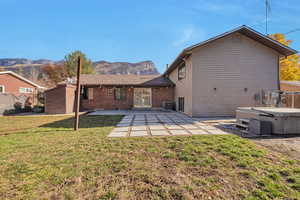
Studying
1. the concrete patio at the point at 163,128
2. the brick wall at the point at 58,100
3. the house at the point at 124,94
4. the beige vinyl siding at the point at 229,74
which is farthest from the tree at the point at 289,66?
the brick wall at the point at 58,100

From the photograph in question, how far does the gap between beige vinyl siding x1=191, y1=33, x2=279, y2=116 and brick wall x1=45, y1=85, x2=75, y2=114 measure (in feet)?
31.2

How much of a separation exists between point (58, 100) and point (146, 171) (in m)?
11.1

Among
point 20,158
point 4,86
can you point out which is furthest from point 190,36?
point 4,86

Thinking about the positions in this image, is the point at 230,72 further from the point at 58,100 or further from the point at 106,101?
the point at 58,100

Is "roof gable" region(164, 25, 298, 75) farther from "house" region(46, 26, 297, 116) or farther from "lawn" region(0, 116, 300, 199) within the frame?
"lawn" region(0, 116, 300, 199)

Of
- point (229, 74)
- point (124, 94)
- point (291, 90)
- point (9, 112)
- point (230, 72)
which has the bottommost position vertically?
point (9, 112)

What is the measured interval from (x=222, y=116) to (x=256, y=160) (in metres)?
5.80

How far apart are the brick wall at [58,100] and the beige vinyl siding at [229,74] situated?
951 cm

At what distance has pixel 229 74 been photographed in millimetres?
7902

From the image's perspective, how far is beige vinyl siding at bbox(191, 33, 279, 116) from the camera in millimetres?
7816

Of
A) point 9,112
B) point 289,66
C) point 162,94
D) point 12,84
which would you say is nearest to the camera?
point 9,112

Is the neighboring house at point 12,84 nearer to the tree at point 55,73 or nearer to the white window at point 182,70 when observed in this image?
the tree at point 55,73

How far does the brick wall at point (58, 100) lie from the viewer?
10.4 m

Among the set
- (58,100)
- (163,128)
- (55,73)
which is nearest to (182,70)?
(163,128)
